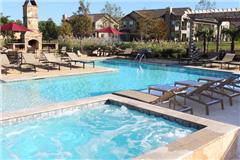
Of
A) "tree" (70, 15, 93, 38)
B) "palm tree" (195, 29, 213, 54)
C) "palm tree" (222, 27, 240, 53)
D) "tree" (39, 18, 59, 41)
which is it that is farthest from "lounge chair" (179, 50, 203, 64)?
"tree" (39, 18, 59, 41)

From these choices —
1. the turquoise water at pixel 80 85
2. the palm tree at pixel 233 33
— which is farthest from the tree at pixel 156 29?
the turquoise water at pixel 80 85

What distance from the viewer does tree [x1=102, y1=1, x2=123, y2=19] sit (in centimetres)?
6325

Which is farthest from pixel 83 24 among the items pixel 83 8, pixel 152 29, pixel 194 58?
pixel 194 58

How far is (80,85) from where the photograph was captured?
11.8 metres

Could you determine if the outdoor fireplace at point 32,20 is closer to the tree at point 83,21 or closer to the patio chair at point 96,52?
the patio chair at point 96,52

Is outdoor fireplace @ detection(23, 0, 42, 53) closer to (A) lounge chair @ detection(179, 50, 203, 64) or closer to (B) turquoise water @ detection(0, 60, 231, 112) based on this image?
(B) turquoise water @ detection(0, 60, 231, 112)

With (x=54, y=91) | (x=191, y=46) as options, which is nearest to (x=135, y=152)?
(x=54, y=91)

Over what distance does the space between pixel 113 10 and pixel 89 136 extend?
5970 centimetres

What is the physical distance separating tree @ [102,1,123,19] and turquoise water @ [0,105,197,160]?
57699mm

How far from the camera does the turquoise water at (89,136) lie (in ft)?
18.2

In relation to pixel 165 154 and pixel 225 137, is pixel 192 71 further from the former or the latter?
pixel 165 154

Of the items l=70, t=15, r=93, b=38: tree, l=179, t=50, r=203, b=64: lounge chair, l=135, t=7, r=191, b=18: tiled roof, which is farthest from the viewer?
l=135, t=7, r=191, b=18: tiled roof

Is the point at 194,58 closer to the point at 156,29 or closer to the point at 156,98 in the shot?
the point at 156,98

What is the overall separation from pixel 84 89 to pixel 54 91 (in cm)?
109
